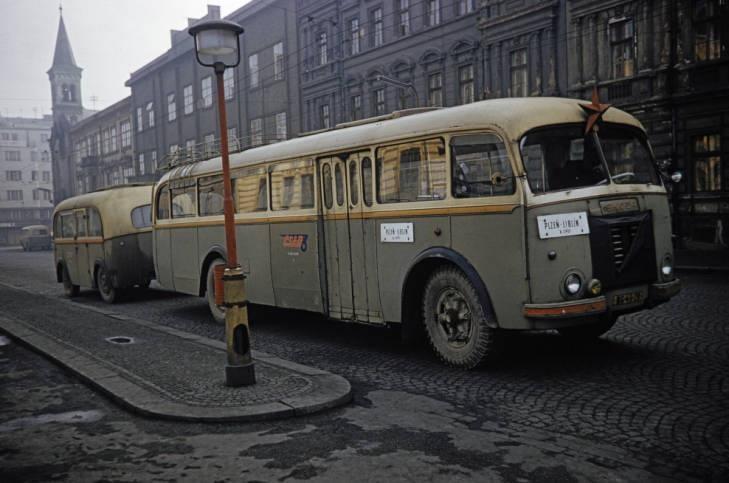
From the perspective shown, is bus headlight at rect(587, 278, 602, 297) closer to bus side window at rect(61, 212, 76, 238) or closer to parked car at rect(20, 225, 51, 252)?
bus side window at rect(61, 212, 76, 238)

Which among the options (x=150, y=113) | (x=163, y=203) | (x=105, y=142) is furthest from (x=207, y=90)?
(x=163, y=203)

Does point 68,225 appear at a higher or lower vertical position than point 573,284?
higher

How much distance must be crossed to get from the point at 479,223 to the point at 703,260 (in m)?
14.9

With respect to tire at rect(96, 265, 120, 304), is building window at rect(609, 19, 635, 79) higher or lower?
higher

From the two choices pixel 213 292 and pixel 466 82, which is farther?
pixel 466 82

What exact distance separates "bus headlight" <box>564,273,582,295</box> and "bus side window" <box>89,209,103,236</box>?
1186 centimetres

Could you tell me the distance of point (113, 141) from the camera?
63.8m

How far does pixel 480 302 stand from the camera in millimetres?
6836

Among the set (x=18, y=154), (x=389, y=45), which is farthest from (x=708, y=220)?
(x=18, y=154)

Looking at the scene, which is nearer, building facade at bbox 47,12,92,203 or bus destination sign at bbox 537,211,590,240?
bus destination sign at bbox 537,211,590,240

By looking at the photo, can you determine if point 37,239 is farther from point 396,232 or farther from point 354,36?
point 396,232

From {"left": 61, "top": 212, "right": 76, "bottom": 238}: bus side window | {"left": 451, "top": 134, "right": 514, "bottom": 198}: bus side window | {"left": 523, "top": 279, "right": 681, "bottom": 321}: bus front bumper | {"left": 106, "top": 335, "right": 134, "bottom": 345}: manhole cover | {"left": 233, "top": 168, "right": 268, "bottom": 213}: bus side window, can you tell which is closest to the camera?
{"left": 523, "top": 279, "right": 681, "bottom": 321}: bus front bumper

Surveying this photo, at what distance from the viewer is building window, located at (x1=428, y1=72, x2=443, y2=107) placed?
95.2 feet

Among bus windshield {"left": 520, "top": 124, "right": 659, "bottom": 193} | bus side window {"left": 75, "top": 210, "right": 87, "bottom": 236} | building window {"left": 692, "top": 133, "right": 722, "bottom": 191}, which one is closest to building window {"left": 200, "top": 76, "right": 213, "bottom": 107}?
bus side window {"left": 75, "top": 210, "right": 87, "bottom": 236}
